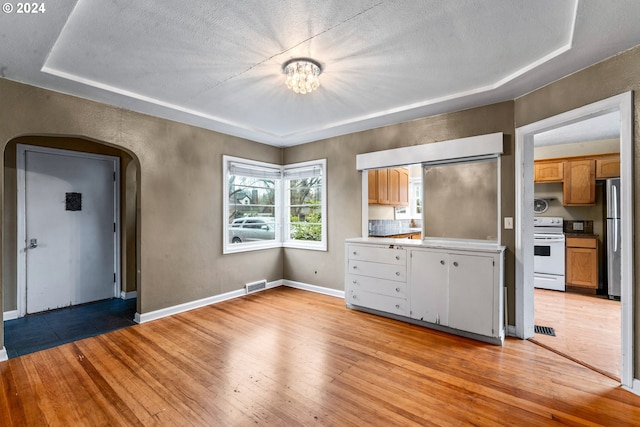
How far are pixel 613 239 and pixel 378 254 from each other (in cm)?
382

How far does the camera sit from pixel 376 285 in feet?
12.2

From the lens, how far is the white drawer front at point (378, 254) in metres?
3.51

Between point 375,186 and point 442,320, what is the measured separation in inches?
86.3

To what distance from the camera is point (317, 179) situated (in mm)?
4934

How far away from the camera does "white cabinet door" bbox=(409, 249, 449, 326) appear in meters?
3.17

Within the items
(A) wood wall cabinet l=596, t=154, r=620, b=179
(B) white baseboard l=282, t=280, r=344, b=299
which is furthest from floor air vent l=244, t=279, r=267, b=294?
(A) wood wall cabinet l=596, t=154, r=620, b=179

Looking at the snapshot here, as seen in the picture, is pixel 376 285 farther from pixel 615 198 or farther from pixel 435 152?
pixel 615 198

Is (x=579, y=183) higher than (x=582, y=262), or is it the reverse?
(x=579, y=183)

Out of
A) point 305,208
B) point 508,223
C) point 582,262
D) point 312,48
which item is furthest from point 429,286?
point 582,262

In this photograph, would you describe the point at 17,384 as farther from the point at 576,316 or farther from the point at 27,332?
the point at 576,316

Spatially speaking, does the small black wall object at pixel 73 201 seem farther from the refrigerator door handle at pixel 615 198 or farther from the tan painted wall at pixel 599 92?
the refrigerator door handle at pixel 615 198

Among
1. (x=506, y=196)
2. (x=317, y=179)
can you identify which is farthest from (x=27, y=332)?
(x=506, y=196)

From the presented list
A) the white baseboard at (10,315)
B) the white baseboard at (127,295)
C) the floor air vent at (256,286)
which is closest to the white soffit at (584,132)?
the floor air vent at (256,286)

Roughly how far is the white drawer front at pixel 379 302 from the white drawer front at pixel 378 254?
1.47 ft
